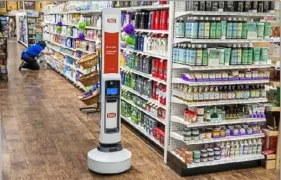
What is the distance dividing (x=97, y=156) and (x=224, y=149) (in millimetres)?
1574

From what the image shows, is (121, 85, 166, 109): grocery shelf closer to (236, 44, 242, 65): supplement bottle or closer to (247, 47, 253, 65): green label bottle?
(236, 44, 242, 65): supplement bottle

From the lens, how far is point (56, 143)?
5609 millimetres

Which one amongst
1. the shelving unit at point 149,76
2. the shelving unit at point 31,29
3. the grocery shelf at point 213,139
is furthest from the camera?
the shelving unit at point 31,29

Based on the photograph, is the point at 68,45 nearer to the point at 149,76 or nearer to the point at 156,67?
the point at 149,76

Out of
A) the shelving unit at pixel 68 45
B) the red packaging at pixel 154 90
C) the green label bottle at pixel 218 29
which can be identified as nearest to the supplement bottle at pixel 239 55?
the green label bottle at pixel 218 29

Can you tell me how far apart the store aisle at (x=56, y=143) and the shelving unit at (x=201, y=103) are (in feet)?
0.48

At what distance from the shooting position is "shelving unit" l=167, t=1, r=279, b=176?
4.37 m

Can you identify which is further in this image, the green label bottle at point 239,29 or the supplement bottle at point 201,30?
the green label bottle at point 239,29

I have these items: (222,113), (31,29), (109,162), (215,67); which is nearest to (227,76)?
(215,67)

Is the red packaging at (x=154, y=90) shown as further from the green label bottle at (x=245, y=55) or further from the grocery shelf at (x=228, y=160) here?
the green label bottle at (x=245, y=55)

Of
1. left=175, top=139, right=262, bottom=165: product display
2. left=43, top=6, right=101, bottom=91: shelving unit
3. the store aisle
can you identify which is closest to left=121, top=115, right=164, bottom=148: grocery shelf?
the store aisle

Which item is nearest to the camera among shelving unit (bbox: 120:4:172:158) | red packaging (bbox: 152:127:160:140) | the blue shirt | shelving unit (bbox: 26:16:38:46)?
shelving unit (bbox: 120:4:172:158)

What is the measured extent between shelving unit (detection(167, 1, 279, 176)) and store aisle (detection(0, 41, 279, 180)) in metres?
0.15

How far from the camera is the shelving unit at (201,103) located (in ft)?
14.3
